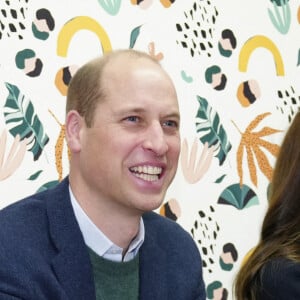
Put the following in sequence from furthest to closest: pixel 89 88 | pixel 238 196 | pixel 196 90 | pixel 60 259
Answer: pixel 238 196 → pixel 196 90 → pixel 89 88 → pixel 60 259

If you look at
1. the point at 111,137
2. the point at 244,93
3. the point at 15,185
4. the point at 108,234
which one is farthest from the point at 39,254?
the point at 244,93

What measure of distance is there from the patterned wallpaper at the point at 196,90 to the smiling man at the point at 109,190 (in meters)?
0.44

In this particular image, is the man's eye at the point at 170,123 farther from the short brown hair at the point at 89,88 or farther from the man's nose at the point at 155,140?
the short brown hair at the point at 89,88

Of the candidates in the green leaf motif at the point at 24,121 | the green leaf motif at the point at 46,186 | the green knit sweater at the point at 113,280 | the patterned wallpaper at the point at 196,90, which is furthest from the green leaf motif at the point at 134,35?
the green knit sweater at the point at 113,280

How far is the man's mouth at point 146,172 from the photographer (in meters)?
1.36

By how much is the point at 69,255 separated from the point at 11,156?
633 mm

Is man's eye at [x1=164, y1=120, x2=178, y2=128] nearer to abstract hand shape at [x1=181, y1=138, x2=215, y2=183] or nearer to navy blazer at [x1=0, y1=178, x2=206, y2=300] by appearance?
navy blazer at [x1=0, y1=178, x2=206, y2=300]

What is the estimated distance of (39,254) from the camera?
4.11 ft

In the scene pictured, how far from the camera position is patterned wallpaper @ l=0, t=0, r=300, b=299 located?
1.84 m

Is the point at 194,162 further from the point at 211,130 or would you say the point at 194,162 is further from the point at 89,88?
the point at 89,88

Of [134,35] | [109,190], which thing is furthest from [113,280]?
[134,35]

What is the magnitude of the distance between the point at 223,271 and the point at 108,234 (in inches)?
38.8

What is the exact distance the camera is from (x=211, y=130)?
2188 millimetres

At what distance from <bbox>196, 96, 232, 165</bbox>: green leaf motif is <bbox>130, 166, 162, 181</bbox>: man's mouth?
31.6 inches
